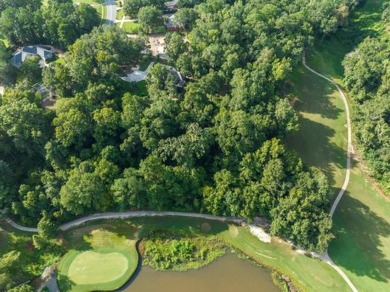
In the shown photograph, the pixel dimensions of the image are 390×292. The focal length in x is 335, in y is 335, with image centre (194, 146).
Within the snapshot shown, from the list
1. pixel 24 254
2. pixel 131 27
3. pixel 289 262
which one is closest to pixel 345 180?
pixel 289 262

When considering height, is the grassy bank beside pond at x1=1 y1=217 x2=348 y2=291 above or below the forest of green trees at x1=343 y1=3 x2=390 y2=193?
below

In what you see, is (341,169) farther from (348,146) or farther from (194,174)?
(194,174)

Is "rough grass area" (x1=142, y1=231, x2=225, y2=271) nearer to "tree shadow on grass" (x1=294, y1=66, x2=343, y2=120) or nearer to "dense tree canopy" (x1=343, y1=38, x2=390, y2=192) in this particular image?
"dense tree canopy" (x1=343, y1=38, x2=390, y2=192)

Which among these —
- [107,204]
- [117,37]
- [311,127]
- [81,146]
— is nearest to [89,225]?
[107,204]

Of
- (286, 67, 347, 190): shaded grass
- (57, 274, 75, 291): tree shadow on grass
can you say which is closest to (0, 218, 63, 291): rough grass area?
(57, 274, 75, 291): tree shadow on grass

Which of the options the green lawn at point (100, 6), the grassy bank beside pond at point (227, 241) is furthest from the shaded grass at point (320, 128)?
the green lawn at point (100, 6)

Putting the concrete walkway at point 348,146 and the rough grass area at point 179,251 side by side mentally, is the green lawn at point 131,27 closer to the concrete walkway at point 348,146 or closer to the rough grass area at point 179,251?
the concrete walkway at point 348,146
